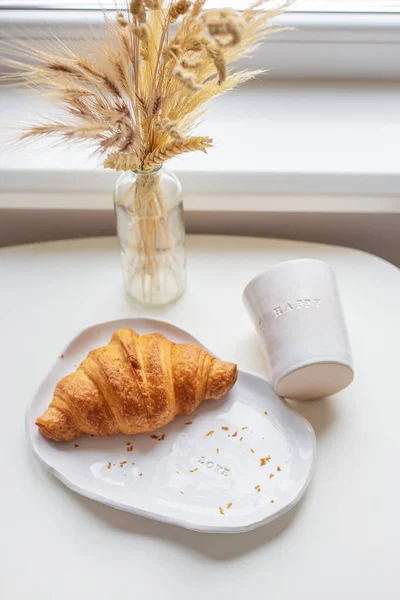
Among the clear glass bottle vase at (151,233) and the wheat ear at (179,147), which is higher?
the wheat ear at (179,147)

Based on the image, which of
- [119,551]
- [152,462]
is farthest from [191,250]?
[119,551]

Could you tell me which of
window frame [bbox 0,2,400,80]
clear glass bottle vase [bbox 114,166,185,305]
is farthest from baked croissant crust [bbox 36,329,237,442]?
window frame [bbox 0,2,400,80]

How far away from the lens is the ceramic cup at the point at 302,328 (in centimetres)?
66

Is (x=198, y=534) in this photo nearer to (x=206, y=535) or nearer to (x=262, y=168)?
(x=206, y=535)

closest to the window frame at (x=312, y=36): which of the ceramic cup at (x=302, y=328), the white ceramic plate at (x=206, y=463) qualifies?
the ceramic cup at (x=302, y=328)

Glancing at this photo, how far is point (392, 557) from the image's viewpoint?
619mm

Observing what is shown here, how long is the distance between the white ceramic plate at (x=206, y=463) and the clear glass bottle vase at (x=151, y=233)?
0.17 m

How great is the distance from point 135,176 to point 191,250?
0.74ft

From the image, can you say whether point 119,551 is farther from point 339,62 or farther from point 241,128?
point 339,62

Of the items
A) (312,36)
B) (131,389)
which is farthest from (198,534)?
(312,36)

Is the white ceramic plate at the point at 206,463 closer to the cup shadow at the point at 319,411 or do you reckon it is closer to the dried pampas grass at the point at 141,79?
the cup shadow at the point at 319,411

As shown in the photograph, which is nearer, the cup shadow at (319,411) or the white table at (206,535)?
the white table at (206,535)

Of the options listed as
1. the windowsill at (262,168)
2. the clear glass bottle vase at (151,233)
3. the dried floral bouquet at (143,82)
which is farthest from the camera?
the windowsill at (262,168)

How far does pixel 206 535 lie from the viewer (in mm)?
629
